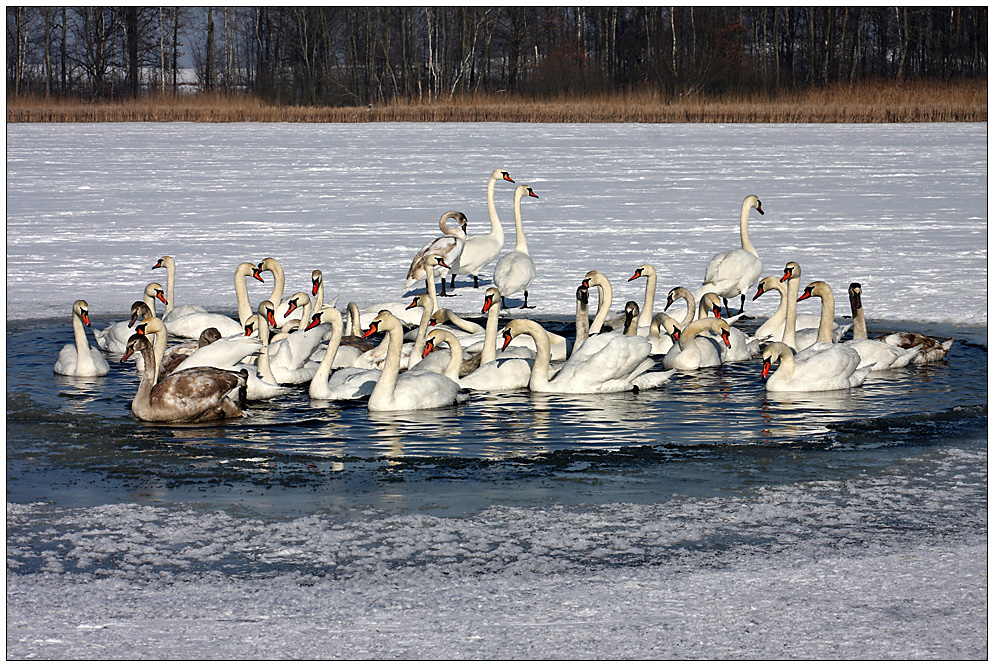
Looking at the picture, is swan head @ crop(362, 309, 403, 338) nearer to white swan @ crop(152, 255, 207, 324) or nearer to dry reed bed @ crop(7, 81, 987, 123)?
white swan @ crop(152, 255, 207, 324)

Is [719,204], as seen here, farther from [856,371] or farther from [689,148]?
[856,371]

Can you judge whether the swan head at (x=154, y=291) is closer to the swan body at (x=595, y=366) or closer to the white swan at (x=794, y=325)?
the swan body at (x=595, y=366)

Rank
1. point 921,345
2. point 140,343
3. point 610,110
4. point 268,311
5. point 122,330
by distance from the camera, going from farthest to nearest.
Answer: point 610,110, point 268,311, point 122,330, point 921,345, point 140,343

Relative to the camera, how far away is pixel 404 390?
7148mm

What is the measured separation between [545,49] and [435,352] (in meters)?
42.8

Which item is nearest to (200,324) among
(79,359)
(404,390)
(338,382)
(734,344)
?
(79,359)

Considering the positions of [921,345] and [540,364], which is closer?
[540,364]

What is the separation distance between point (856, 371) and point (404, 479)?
11.3ft

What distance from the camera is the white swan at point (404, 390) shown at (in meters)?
7.12

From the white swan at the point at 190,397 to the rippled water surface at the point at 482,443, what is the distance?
95mm

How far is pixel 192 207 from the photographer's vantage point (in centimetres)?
1752

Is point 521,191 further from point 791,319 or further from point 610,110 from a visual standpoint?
point 610,110

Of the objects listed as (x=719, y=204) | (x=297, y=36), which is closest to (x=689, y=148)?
(x=719, y=204)

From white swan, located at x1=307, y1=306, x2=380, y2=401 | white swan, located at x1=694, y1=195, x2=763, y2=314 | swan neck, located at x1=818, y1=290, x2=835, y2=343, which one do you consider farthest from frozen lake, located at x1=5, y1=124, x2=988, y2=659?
swan neck, located at x1=818, y1=290, x2=835, y2=343
